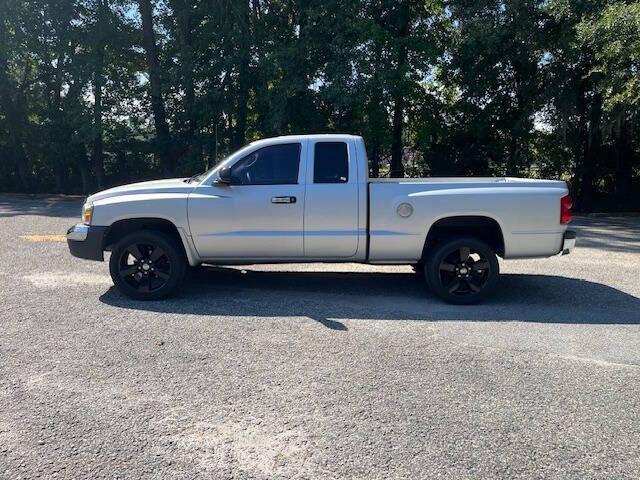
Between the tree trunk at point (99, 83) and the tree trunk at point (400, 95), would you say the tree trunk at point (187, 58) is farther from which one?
the tree trunk at point (400, 95)

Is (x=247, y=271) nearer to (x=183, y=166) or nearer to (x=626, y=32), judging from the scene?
(x=626, y=32)

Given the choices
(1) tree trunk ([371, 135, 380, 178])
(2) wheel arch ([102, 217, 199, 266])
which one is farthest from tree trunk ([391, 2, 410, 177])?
(2) wheel arch ([102, 217, 199, 266])

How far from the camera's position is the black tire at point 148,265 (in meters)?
6.32

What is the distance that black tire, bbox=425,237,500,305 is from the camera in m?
6.25

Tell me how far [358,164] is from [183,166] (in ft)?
59.1

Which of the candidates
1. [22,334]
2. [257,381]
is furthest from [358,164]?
[22,334]

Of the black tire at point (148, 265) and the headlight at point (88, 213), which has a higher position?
the headlight at point (88, 213)

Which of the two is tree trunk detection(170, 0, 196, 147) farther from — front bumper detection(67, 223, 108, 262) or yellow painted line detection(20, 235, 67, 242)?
front bumper detection(67, 223, 108, 262)

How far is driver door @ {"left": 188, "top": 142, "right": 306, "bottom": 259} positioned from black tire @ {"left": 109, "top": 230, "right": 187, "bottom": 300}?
329 mm

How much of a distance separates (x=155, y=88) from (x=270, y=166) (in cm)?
1879

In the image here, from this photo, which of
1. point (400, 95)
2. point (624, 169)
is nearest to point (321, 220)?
point (400, 95)

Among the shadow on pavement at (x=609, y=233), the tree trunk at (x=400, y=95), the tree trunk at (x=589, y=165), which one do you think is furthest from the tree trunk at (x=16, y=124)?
the tree trunk at (x=589, y=165)

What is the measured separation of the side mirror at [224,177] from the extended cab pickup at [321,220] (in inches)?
0.6

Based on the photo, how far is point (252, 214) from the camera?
6.30m
